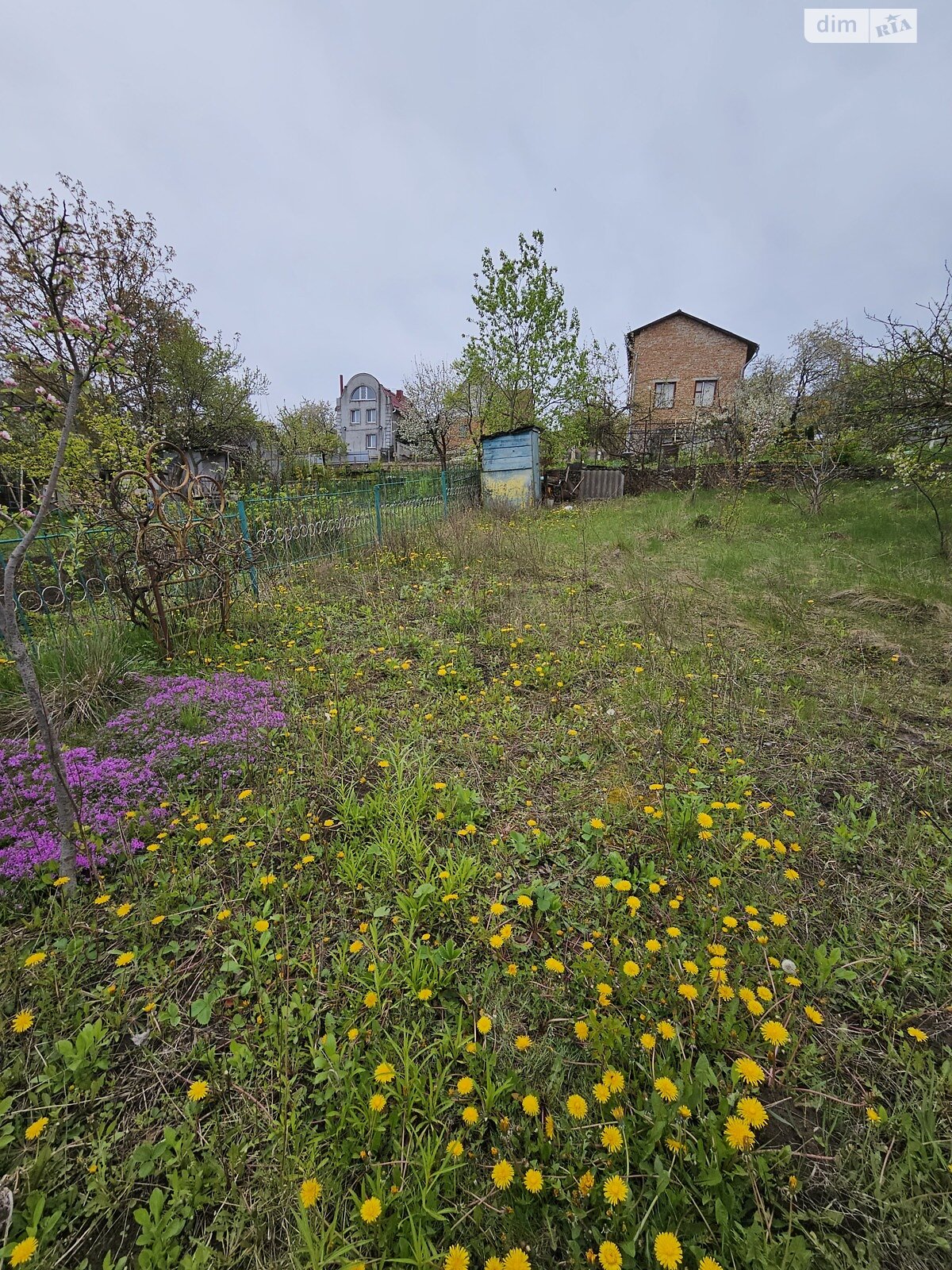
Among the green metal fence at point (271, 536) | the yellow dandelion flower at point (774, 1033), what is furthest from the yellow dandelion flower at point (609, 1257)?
the green metal fence at point (271, 536)

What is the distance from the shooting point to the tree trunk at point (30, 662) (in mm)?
1667

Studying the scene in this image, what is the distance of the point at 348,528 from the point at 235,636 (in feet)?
11.7

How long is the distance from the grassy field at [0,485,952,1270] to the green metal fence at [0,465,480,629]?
1030 millimetres

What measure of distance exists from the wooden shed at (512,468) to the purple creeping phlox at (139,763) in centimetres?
1027

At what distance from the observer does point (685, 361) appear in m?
24.7

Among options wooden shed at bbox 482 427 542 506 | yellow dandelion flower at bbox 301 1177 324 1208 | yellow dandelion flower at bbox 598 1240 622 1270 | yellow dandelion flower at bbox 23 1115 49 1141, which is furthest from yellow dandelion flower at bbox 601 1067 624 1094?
wooden shed at bbox 482 427 542 506

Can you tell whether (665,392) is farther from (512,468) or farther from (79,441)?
(79,441)

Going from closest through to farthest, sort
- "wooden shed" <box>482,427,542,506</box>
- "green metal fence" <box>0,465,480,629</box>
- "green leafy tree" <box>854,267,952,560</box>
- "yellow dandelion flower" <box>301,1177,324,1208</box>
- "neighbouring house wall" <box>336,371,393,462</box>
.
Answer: "yellow dandelion flower" <box>301,1177,324,1208</box>, "green metal fence" <box>0,465,480,629</box>, "green leafy tree" <box>854,267,952,560</box>, "wooden shed" <box>482,427,542,506</box>, "neighbouring house wall" <box>336,371,393,462</box>

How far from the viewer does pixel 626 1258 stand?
984mm

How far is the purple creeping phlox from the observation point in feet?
6.92

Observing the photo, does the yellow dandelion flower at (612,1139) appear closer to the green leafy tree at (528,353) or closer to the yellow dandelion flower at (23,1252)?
the yellow dandelion flower at (23,1252)

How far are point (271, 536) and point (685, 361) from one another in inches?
1045

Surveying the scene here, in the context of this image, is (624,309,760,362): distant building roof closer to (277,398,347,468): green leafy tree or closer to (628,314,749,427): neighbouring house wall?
(628,314,749,427): neighbouring house wall

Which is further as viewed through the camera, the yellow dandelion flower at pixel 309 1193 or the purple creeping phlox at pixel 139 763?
the purple creeping phlox at pixel 139 763
